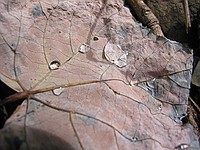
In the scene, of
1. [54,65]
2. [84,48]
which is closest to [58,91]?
[54,65]

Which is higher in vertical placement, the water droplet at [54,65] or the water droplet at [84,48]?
the water droplet at [84,48]

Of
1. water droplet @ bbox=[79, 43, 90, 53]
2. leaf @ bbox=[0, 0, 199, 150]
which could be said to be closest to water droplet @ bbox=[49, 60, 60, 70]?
leaf @ bbox=[0, 0, 199, 150]

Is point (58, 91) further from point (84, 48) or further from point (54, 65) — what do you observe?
point (84, 48)

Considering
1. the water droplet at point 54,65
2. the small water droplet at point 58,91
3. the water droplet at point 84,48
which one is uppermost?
the water droplet at point 84,48

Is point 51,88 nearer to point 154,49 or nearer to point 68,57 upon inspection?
Result: point 68,57

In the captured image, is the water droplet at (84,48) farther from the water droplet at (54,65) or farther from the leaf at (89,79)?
the water droplet at (54,65)

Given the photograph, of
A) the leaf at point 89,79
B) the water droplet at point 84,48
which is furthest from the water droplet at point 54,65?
the water droplet at point 84,48

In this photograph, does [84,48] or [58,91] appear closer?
[58,91]

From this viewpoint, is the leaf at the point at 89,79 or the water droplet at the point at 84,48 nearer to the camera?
the leaf at the point at 89,79
